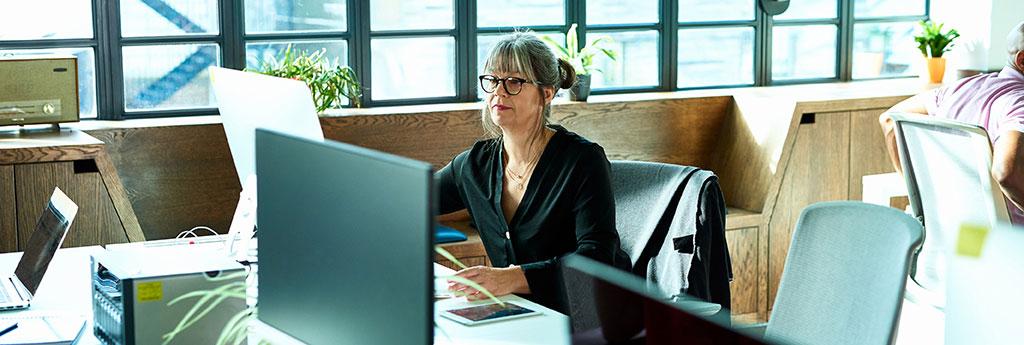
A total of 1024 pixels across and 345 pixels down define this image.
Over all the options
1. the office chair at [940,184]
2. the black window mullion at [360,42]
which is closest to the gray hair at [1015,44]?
the office chair at [940,184]

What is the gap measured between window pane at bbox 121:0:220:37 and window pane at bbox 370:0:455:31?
602 mm

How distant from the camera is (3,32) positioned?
4.25m

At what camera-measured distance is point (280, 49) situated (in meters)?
4.63

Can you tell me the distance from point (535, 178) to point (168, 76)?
204cm

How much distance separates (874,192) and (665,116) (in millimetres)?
900

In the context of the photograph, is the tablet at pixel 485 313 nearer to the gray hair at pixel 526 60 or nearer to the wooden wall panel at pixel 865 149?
the gray hair at pixel 526 60

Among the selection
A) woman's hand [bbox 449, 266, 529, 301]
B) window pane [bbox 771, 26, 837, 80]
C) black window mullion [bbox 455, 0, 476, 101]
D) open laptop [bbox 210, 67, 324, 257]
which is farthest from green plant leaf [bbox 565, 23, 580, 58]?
woman's hand [bbox 449, 266, 529, 301]

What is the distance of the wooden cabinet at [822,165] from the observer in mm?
4871

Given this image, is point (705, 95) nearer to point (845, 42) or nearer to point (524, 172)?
point (845, 42)

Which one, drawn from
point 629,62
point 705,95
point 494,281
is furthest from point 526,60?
point 629,62

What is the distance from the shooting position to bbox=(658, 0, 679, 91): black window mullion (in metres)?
5.25

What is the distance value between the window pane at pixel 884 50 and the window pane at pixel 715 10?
58 centimetres

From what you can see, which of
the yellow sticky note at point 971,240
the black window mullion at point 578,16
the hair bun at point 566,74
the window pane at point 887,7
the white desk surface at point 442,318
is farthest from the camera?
the window pane at point 887,7

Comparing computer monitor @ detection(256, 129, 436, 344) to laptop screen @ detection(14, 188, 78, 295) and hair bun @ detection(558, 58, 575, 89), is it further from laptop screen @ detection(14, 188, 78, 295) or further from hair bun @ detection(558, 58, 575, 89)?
hair bun @ detection(558, 58, 575, 89)
